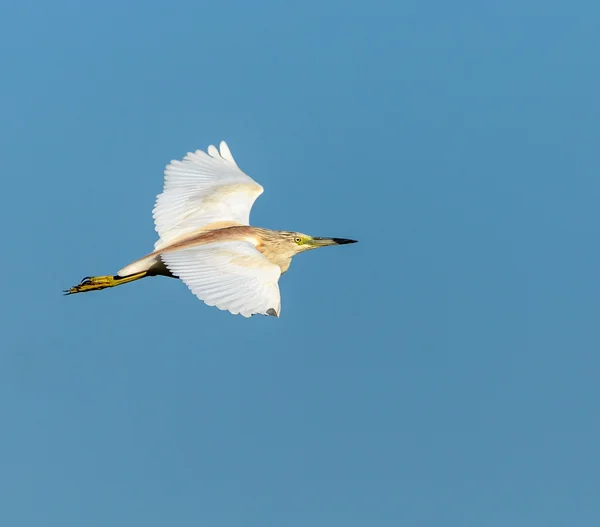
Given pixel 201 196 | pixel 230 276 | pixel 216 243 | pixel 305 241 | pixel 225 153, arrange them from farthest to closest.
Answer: pixel 225 153, pixel 201 196, pixel 305 241, pixel 216 243, pixel 230 276

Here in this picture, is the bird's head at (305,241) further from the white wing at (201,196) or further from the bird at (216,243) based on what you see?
the white wing at (201,196)

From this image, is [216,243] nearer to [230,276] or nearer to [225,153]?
[230,276]

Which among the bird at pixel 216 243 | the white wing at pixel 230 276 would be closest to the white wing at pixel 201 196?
the bird at pixel 216 243

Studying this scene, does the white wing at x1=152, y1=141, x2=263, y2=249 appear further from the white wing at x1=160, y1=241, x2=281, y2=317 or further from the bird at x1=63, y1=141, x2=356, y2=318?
the white wing at x1=160, y1=241, x2=281, y2=317

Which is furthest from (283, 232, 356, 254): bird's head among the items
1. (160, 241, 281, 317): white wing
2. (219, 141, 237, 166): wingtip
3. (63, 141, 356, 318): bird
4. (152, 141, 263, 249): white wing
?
(219, 141, 237, 166): wingtip

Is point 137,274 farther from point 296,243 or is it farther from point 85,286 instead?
point 296,243

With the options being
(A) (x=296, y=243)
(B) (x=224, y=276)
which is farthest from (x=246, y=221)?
(B) (x=224, y=276)

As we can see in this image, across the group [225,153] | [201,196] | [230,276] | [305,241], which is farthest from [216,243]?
[225,153]
